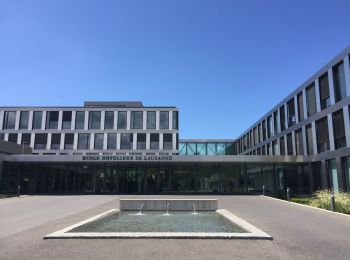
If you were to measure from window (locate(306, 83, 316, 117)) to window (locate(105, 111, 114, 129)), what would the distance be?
34.6 m

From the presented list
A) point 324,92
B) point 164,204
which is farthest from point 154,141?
point 164,204

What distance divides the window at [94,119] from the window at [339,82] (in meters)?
40.8

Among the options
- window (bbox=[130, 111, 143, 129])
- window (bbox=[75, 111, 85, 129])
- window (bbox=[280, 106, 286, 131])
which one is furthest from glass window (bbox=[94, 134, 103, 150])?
window (bbox=[280, 106, 286, 131])

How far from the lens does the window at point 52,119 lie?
2413 inches

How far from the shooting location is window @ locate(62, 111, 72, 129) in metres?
61.3

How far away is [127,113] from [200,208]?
A: 146 feet

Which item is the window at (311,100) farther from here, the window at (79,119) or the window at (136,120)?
the window at (79,119)

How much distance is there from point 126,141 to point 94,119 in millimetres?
7077

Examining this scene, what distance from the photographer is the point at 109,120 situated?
202ft

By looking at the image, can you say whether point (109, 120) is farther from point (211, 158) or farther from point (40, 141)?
point (211, 158)

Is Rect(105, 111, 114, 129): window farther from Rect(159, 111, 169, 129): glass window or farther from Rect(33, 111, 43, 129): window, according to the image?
Rect(33, 111, 43, 129): window

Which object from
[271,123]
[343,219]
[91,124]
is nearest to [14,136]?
[91,124]

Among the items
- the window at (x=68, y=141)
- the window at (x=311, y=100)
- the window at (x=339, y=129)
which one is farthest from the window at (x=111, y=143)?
the window at (x=339, y=129)

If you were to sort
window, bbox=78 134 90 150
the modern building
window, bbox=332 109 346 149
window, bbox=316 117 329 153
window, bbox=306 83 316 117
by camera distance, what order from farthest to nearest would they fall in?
window, bbox=78 134 90 150
window, bbox=306 83 316 117
window, bbox=316 117 329 153
the modern building
window, bbox=332 109 346 149
